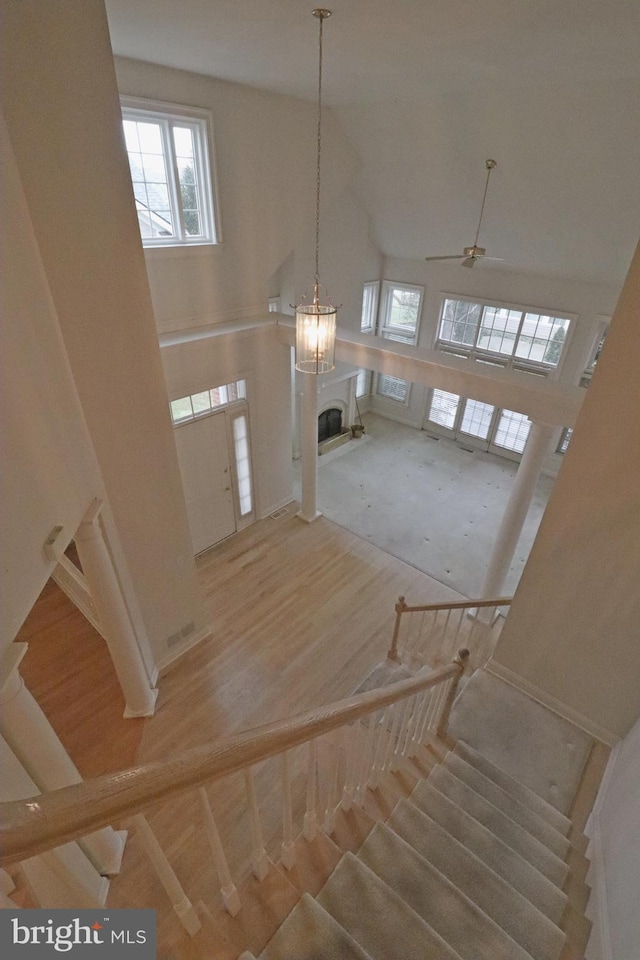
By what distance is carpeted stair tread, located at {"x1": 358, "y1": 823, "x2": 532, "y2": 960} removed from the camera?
1765 mm

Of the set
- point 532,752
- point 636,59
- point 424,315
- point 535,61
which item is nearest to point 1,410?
point 532,752

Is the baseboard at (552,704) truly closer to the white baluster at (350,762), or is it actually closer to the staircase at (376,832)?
the staircase at (376,832)

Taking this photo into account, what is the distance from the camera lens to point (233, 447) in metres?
5.86

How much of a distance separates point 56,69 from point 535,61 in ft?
11.4

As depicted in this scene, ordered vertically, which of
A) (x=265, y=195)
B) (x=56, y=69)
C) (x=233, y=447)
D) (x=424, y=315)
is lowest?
(x=233, y=447)

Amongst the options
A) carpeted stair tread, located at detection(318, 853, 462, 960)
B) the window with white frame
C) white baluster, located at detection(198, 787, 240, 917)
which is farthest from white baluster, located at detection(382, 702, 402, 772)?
the window with white frame

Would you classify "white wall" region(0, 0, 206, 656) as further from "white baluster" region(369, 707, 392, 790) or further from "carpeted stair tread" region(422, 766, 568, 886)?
"carpeted stair tread" region(422, 766, 568, 886)

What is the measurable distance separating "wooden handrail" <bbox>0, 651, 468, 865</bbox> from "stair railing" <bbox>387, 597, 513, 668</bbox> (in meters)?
3.26

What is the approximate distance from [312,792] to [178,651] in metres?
3.21

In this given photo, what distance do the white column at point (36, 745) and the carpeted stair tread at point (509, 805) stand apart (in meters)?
2.04

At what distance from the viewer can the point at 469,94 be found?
4570 millimetres

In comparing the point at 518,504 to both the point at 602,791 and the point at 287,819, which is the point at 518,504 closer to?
the point at 602,791

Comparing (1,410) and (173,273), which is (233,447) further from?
(1,410)

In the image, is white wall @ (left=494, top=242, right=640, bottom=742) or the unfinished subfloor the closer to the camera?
white wall @ (left=494, top=242, right=640, bottom=742)
